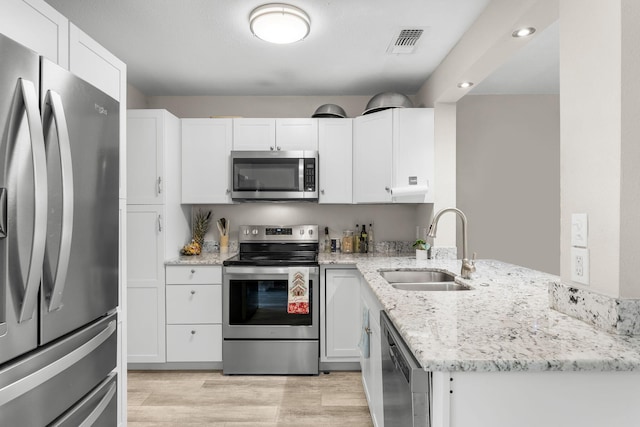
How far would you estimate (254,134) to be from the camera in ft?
11.0

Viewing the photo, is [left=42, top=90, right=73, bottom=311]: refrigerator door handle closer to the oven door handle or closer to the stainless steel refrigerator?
the stainless steel refrigerator

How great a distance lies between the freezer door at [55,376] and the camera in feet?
3.50

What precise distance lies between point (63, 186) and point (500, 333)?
1.44 metres

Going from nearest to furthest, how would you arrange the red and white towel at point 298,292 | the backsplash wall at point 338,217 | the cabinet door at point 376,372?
the cabinet door at point 376,372, the red and white towel at point 298,292, the backsplash wall at point 338,217

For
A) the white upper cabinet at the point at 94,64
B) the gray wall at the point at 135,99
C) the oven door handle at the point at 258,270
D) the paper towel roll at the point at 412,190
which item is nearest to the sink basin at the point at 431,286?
the oven door handle at the point at 258,270

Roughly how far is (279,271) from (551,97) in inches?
121

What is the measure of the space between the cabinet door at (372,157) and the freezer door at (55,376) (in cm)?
223

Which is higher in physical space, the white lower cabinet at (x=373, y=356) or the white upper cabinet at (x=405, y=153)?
the white upper cabinet at (x=405, y=153)

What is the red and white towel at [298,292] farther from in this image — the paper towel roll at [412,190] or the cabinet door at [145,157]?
the cabinet door at [145,157]

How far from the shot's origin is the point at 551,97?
12.0 ft

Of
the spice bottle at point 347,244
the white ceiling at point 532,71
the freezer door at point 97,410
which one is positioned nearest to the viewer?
the freezer door at point 97,410

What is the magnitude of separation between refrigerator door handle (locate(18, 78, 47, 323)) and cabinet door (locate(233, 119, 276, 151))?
2.27 m

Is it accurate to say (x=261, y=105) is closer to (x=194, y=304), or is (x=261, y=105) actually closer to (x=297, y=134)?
(x=297, y=134)

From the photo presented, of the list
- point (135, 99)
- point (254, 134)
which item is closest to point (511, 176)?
point (254, 134)
